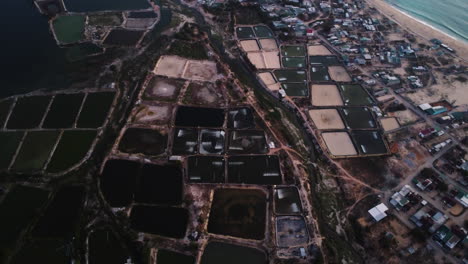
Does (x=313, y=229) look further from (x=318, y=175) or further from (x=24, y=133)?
(x=24, y=133)

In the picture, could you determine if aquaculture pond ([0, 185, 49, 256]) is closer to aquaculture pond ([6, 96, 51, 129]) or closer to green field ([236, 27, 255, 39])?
aquaculture pond ([6, 96, 51, 129])

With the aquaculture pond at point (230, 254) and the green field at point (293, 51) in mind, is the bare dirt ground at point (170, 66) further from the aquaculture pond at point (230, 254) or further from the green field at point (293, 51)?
the aquaculture pond at point (230, 254)

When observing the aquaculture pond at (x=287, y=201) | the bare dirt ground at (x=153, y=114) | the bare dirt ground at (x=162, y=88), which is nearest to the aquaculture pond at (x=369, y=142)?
the aquaculture pond at (x=287, y=201)

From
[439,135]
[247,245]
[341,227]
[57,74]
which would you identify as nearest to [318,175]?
[341,227]

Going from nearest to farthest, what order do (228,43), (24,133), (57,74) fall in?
(24,133), (57,74), (228,43)

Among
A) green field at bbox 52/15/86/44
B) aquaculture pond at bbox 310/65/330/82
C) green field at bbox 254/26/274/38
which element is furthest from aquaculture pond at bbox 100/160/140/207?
green field at bbox 254/26/274/38
